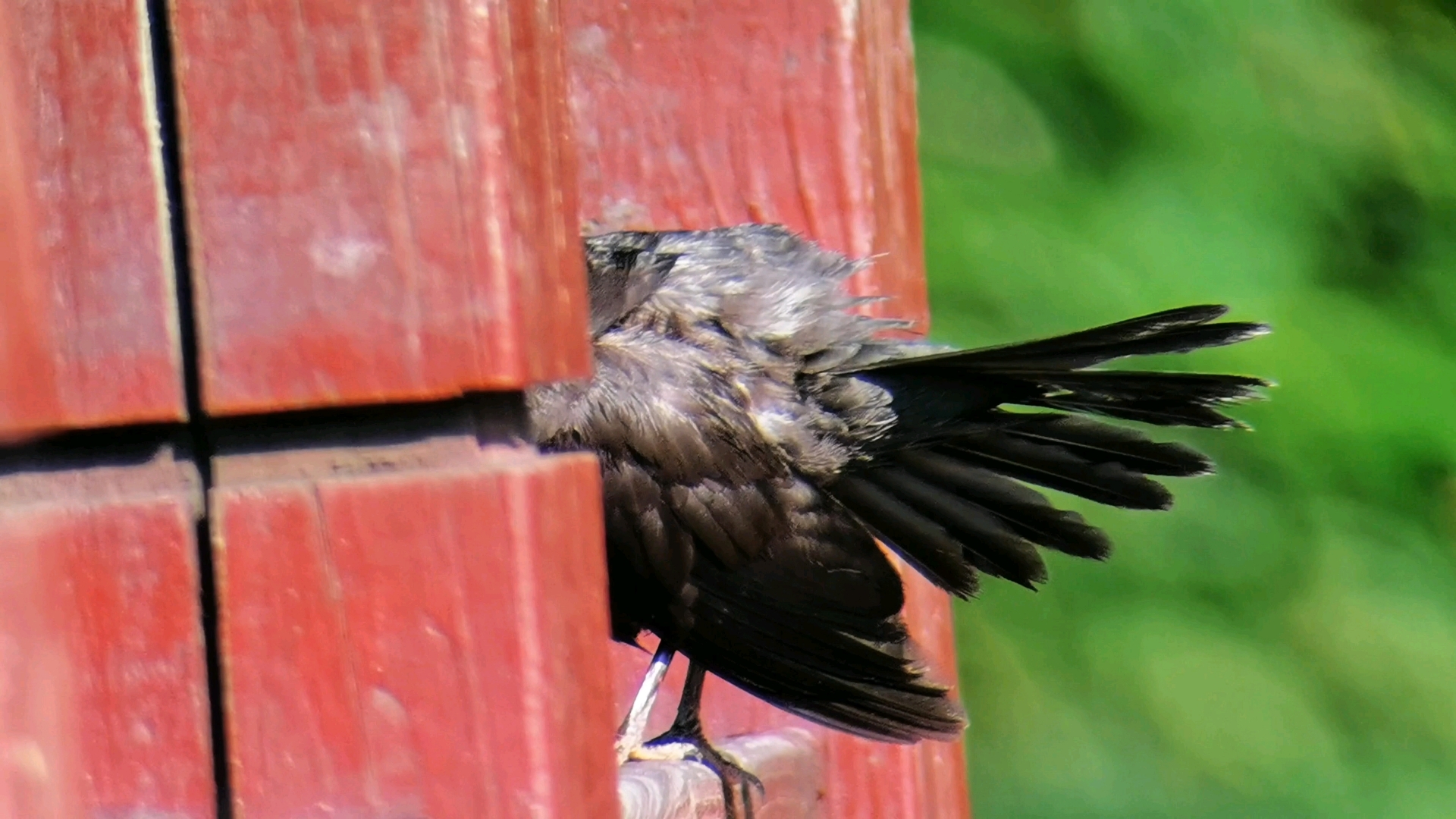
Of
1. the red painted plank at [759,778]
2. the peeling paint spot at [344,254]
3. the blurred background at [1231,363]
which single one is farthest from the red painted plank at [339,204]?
the blurred background at [1231,363]

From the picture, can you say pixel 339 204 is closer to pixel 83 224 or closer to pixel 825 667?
pixel 83 224

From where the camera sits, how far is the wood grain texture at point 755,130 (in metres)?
2.39

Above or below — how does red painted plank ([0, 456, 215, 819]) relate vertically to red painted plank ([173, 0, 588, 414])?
below

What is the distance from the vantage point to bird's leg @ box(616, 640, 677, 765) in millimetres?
2330

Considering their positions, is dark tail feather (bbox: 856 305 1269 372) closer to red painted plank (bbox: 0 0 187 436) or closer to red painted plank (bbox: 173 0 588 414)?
red painted plank (bbox: 173 0 588 414)

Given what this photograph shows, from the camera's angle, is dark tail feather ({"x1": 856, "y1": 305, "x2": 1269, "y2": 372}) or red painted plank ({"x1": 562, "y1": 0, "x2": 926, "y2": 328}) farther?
red painted plank ({"x1": 562, "y1": 0, "x2": 926, "y2": 328})

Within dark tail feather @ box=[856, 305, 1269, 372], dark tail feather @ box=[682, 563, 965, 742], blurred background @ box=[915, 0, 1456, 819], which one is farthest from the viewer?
blurred background @ box=[915, 0, 1456, 819]

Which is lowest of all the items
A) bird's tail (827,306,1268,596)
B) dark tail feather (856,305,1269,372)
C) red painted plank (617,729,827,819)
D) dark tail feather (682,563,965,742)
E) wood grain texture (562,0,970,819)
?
red painted plank (617,729,827,819)

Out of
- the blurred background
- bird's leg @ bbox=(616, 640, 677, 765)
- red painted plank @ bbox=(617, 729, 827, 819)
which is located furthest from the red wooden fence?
the blurred background

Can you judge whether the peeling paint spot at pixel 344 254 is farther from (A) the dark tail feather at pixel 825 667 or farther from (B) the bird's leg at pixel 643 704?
(B) the bird's leg at pixel 643 704

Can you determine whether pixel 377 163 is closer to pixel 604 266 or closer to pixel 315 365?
pixel 315 365

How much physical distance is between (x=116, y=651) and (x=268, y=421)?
0.50ft

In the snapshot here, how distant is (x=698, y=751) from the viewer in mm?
2115

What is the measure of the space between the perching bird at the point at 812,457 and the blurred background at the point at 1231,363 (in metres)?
0.75
